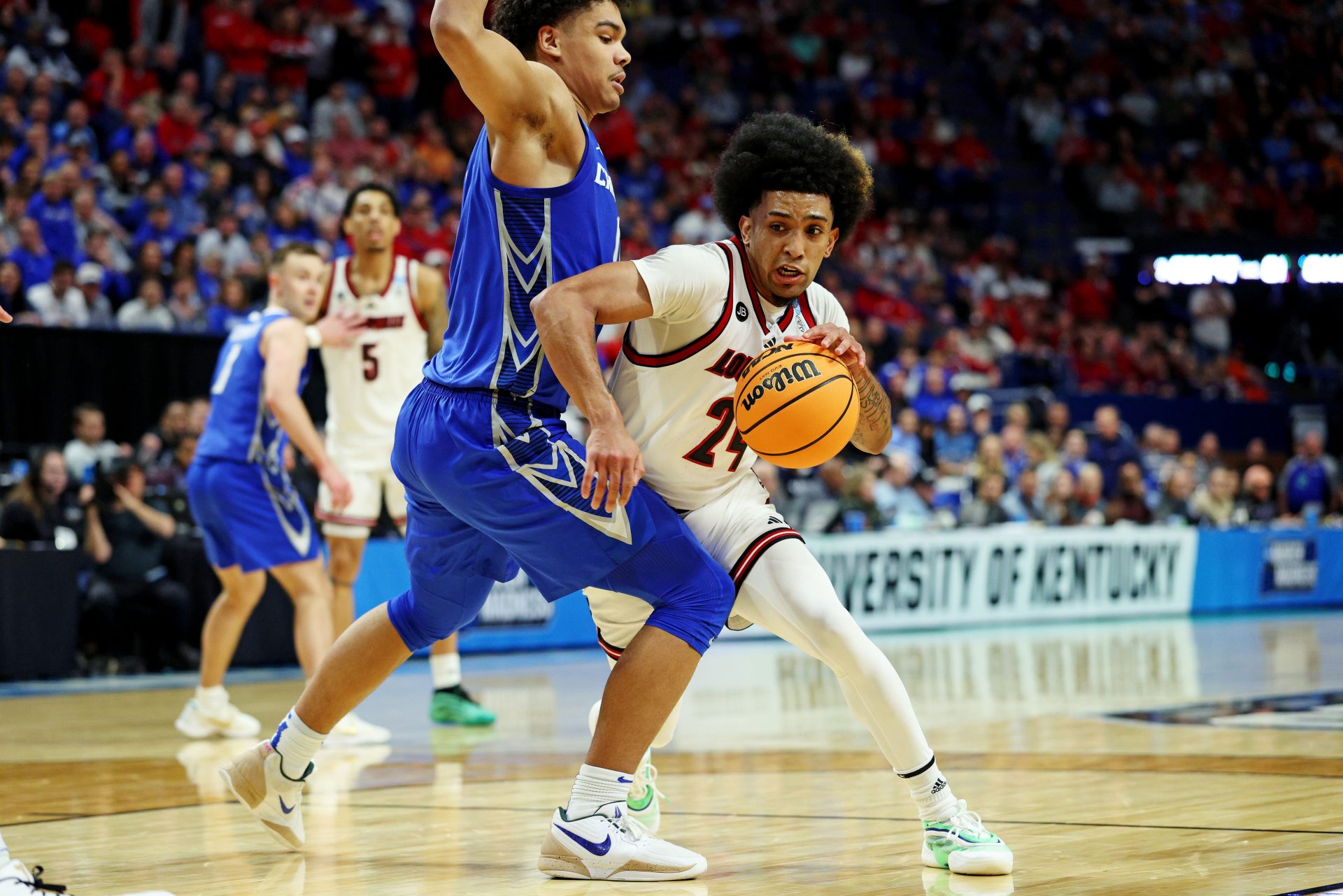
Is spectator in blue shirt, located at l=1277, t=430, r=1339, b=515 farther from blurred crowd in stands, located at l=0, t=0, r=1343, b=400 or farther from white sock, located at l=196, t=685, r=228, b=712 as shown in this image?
white sock, located at l=196, t=685, r=228, b=712

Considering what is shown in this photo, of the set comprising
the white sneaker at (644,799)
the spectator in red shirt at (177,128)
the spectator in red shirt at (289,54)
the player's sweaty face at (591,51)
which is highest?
the spectator in red shirt at (289,54)

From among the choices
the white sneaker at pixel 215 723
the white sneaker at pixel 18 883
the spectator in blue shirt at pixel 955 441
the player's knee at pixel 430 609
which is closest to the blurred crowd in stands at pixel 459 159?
the spectator in blue shirt at pixel 955 441

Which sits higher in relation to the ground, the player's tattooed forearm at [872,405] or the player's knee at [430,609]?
the player's tattooed forearm at [872,405]

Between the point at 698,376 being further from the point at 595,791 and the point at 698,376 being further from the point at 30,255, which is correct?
the point at 30,255

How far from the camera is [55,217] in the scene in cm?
1265

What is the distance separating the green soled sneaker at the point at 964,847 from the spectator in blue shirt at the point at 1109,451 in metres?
13.0

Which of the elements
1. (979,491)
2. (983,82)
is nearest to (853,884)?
(979,491)

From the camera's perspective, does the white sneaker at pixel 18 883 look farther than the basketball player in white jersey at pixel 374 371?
No

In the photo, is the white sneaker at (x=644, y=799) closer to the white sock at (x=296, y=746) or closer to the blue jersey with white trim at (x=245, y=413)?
the white sock at (x=296, y=746)

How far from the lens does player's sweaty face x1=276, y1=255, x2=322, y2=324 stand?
7.48 m

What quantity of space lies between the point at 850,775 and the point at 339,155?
441 inches

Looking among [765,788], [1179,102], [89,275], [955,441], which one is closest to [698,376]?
[765,788]

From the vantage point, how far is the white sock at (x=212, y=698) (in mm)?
7355

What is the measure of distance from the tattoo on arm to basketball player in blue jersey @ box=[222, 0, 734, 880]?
666mm
